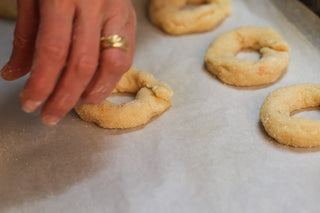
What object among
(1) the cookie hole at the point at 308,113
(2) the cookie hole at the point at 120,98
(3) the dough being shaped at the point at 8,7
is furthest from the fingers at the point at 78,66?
(3) the dough being shaped at the point at 8,7

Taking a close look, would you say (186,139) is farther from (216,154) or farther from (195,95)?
(195,95)

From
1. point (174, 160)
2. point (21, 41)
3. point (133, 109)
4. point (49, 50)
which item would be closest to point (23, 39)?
point (21, 41)

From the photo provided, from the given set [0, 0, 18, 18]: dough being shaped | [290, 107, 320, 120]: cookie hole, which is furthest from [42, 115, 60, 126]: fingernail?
[0, 0, 18, 18]: dough being shaped

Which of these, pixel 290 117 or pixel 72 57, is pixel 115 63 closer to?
pixel 72 57

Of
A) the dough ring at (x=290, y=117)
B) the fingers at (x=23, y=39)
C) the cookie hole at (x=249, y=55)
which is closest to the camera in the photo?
the fingers at (x=23, y=39)

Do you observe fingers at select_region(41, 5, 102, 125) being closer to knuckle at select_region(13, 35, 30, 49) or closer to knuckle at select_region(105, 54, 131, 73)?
knuckle at select_region(105, 54, 131, 73)

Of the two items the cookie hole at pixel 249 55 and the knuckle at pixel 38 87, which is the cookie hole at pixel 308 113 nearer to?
the cookie hole at pixel 249 55
